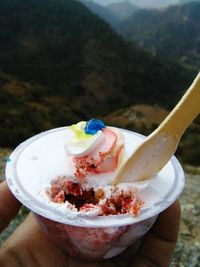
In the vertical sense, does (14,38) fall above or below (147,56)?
below

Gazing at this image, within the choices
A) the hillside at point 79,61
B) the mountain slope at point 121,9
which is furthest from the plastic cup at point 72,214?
the mountain slope at point 121,9

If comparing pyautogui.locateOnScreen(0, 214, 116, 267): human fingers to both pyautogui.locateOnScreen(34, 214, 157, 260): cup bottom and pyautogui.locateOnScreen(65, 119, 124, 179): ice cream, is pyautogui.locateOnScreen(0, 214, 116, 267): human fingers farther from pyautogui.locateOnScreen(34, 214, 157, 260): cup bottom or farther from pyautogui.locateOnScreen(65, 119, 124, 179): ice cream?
pyautogui.locateOnScreen(65, 119, 124, 179): ice cream

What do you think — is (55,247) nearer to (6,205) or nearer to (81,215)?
(6,205)

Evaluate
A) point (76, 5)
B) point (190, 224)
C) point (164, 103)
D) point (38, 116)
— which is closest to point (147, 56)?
point (164, 103)

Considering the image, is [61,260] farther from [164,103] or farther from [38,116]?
[164,103]

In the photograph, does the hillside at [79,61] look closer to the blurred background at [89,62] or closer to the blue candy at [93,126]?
the blurred background at [89,62]

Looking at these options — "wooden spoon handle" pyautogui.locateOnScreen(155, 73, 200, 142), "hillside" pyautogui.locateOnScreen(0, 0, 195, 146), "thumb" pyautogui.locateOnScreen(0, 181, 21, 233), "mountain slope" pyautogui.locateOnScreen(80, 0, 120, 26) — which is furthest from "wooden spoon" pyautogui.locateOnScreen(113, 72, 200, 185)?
"mountain slope" pyautogui.locateOnScreen(80, 0, 120, 26)
